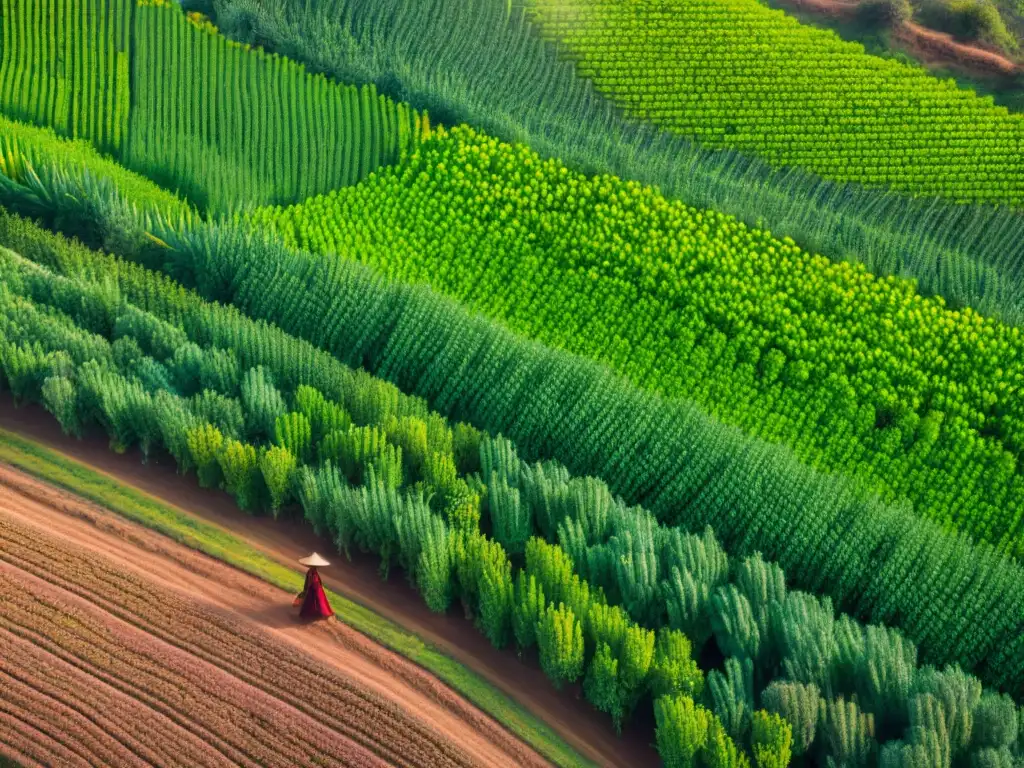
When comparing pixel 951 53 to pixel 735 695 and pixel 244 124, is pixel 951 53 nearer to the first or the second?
pixel 244 124

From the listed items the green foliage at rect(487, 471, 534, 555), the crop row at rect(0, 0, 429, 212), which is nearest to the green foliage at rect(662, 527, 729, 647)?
the green foliage at rect(487, 471, 534, 555)

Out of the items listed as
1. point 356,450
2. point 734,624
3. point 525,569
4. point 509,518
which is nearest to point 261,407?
point 356,450

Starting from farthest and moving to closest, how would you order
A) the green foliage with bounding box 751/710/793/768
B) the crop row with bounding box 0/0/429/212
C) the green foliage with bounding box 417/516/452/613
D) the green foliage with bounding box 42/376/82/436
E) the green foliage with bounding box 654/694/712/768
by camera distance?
the crop row with bounding box 0/0/429/212
the green foliage with bounding box 42/376/82/436
the green foliage with bounding box 417/516/452/613
the green foliage with bounding box 654/694/712/768
the green foliage with bounding box 751/710/793/768

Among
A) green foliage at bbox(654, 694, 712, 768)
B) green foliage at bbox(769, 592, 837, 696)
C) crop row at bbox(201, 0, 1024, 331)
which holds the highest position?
crop row at bbox(201, 0, 1024, 331)

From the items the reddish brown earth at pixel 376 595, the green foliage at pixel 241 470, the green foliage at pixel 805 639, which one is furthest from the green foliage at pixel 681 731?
the green foliage at pixel 241 470

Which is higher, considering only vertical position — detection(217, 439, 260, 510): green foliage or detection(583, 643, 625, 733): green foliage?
detection(583, 643, 625, 733): green foliage

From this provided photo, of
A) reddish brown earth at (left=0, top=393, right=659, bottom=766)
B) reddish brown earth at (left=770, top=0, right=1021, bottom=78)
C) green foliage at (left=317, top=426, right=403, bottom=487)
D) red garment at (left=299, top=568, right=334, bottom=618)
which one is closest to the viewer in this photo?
reddish brown earth at (left=0, top=393, right=659, bottom=766)

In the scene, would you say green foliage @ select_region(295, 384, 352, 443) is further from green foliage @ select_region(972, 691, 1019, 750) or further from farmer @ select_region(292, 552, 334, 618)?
green foliage @ select_region(972, 691, 1019, 750)
